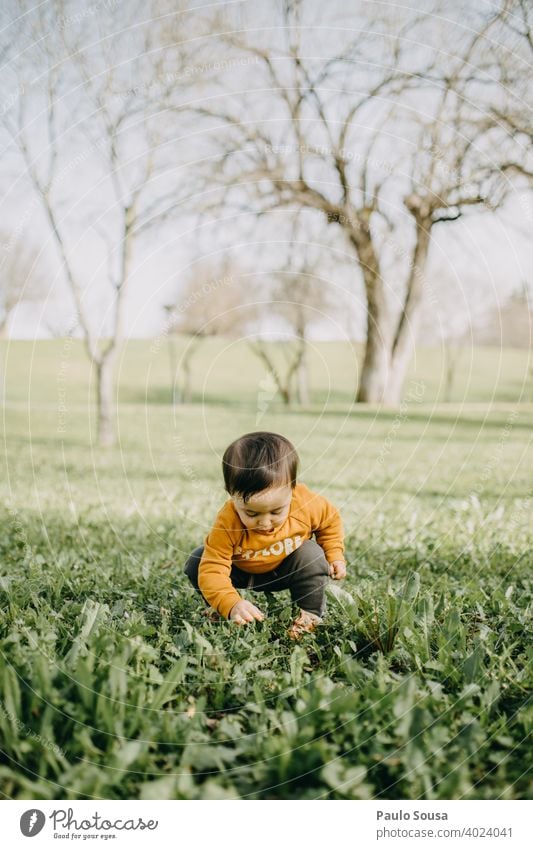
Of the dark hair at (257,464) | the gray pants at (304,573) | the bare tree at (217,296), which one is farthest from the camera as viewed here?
the bare tree at (217,296)

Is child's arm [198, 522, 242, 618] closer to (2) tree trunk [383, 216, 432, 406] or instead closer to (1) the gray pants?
(1) the gray pants

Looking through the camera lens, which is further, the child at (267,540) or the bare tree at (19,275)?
the bare tree at (19,275)

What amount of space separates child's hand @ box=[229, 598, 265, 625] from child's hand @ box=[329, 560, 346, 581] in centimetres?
49

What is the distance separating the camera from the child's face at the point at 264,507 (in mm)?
3158

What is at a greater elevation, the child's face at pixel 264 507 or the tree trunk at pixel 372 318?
the tree trunk at pixel 372 318

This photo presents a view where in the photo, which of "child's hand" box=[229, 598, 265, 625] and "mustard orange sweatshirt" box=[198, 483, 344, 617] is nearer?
"child's hand" box=[229, 598, 265, 625]

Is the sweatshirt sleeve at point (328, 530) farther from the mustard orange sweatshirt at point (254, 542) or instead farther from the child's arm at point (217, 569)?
the child's arm at point (217, 569)

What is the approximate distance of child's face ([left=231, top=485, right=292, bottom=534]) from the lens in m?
3.16

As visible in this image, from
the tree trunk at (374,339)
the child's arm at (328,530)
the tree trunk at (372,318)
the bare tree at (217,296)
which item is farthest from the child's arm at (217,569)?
the tree trunk at (374,339)

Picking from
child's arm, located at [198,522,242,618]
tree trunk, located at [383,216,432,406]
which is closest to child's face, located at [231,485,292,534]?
child's arm, located at [198,522,242,618]

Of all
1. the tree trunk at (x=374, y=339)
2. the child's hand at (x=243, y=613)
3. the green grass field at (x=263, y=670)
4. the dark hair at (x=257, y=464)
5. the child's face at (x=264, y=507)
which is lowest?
the green grass field at (x=263, y=670)

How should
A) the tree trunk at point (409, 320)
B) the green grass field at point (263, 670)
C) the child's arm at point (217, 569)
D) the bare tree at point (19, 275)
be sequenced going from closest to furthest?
the green grass field at point (263, 670) < the child's arm at point (217, 569) < the tree trunk at point (409, 320) < the bare tree at point (19, 275)

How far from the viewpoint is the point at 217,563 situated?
3316 mm
